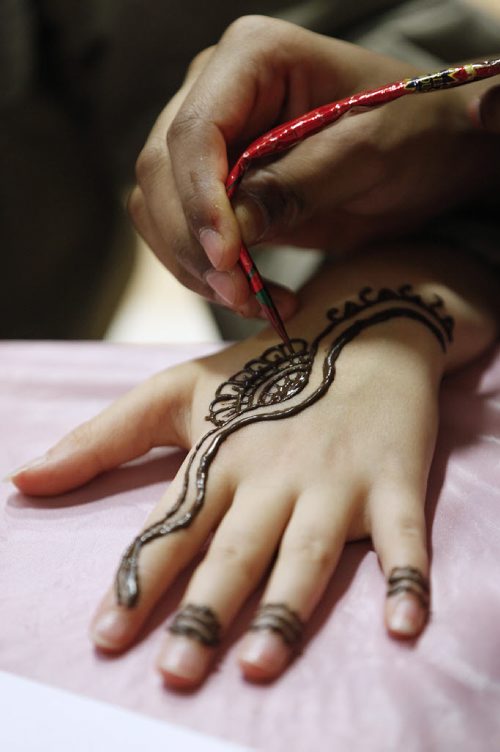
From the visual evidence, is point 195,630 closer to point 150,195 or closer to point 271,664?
point 271,664

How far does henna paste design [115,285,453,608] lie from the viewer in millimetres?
649

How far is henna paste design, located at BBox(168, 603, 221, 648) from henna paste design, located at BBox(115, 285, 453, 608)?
67mm

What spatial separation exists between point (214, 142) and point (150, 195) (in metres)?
0.13

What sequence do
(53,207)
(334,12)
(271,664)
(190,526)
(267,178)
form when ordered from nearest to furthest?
1. (271,664)
2. (190,526)
3. (267,178)
4. (334,12)
5. (53,207)

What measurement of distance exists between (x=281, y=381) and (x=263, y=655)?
33 cm

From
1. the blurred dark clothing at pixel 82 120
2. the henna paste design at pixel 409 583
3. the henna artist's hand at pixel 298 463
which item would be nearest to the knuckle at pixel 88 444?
the henna artist's hand at pixel 298 463

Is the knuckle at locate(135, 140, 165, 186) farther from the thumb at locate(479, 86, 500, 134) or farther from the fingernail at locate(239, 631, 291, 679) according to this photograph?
the fingernail at locate(239, 631, 291, 679)

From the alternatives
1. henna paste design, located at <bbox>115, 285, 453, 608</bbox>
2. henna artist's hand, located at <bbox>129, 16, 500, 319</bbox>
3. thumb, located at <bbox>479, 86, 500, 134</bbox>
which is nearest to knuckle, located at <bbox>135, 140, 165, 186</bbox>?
henna artist's hand, located at <bbox>129, 16, 500, 319</bbox>

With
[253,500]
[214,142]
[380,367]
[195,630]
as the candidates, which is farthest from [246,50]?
[195,630]

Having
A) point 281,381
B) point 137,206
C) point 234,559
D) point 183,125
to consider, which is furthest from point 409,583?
point 137,206

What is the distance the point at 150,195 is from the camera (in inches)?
34.6

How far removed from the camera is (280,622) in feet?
1.76

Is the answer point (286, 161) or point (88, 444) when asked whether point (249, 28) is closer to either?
point (286, 161)

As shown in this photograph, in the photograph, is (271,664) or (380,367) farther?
(380,367)
